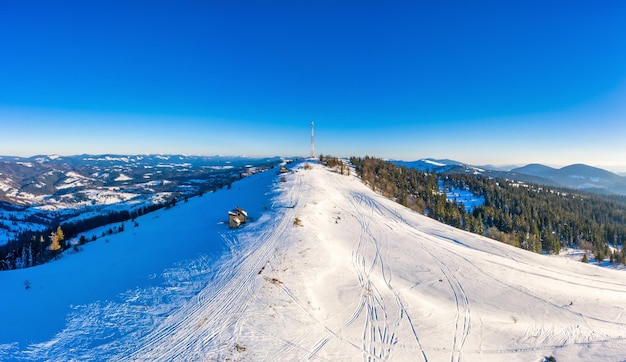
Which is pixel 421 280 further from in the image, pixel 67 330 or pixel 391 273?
pixel 67 330

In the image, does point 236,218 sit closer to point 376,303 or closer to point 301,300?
point 301,300

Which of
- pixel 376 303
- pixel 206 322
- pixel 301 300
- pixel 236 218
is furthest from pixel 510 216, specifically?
pixel 206 322

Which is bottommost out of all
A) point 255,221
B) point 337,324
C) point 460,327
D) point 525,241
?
point 525,241

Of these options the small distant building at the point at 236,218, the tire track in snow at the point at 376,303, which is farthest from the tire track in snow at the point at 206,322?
the small distant building at the point at 236,218

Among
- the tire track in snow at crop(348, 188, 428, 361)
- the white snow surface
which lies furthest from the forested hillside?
the tire track in snow at crop(348, 188, 428, 361)

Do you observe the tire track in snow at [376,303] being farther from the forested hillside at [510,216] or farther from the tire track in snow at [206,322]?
the forested hillside at [510,216]

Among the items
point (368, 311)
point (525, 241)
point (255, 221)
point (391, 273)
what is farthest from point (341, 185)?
point (525, 241)

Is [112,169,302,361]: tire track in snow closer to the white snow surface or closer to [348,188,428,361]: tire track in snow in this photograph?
the white snow surface
